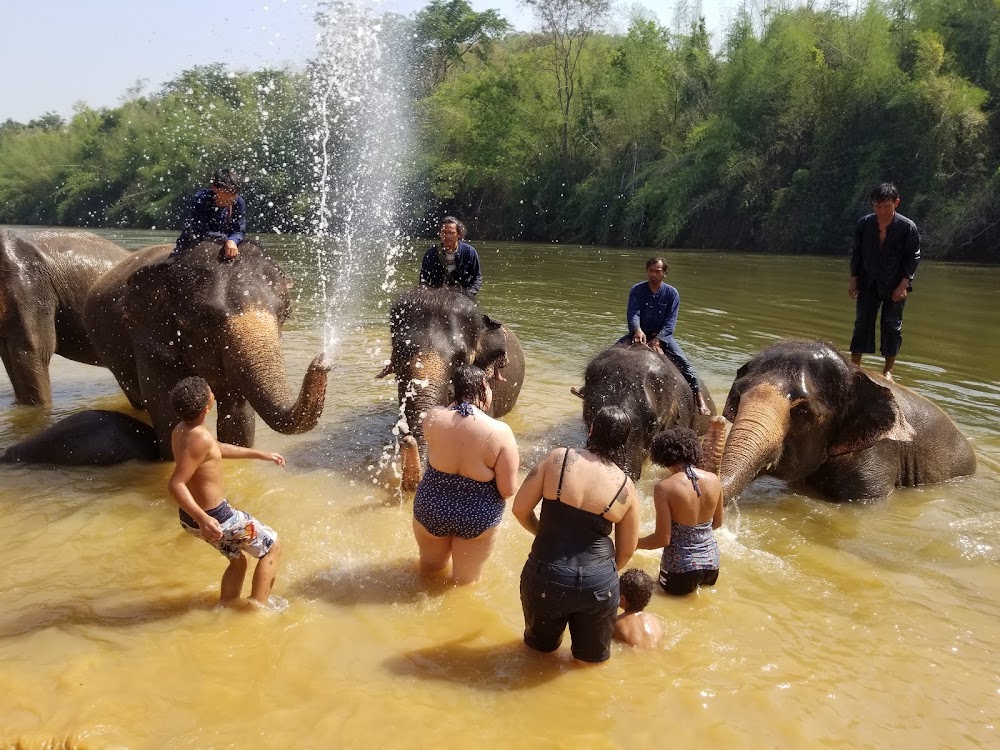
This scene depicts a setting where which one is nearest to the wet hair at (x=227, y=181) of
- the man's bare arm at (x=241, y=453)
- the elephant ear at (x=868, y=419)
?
the man's bare arm at (x=241, y=453)

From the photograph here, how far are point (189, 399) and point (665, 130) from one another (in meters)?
37.0

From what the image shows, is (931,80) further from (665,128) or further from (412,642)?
(412,642)

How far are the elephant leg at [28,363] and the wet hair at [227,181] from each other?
3305mm

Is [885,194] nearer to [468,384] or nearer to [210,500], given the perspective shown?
[468,384]

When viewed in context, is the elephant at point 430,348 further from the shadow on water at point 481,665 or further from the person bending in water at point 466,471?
the shadow on water at point 481,665

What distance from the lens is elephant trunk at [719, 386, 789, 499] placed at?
4.58 meters

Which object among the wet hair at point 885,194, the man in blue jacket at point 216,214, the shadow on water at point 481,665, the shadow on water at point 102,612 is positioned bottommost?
the shadow on water at point 102,612

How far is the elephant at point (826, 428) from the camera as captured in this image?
502 cm

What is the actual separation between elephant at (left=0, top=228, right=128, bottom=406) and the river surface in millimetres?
802

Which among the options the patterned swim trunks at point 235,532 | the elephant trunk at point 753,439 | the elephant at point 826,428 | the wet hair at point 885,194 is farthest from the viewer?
the wet hair at point 885,194

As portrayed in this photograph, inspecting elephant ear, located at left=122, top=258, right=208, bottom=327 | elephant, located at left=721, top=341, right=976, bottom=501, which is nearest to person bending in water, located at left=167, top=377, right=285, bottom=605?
elephant ear, located at left=122, top=258, right=208, bottom=327

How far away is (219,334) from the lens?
16.9 feet

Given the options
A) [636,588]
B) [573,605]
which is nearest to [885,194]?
[636,588]

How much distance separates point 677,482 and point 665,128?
1433 inches
